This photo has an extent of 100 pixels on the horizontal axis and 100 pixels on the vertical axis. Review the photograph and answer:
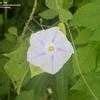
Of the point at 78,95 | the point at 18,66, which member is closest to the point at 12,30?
the point at 18,66

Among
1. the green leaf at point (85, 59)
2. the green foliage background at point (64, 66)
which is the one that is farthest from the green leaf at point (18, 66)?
the green leaf at point (85, 59)

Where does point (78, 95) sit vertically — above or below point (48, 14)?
below

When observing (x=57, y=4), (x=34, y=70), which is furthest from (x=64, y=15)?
(x=34, y=70)

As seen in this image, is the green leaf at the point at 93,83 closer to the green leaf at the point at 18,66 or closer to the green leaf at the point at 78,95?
the green leaf at the point at 78,95

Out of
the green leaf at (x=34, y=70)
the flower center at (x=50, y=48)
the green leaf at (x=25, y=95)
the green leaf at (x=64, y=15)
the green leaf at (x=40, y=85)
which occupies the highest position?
the green leaf at (x=64, y=15)

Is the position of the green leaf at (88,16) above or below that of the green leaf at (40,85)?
above

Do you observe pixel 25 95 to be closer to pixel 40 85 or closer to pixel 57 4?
pixel 40 85

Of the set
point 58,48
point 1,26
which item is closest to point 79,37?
point 58,48
